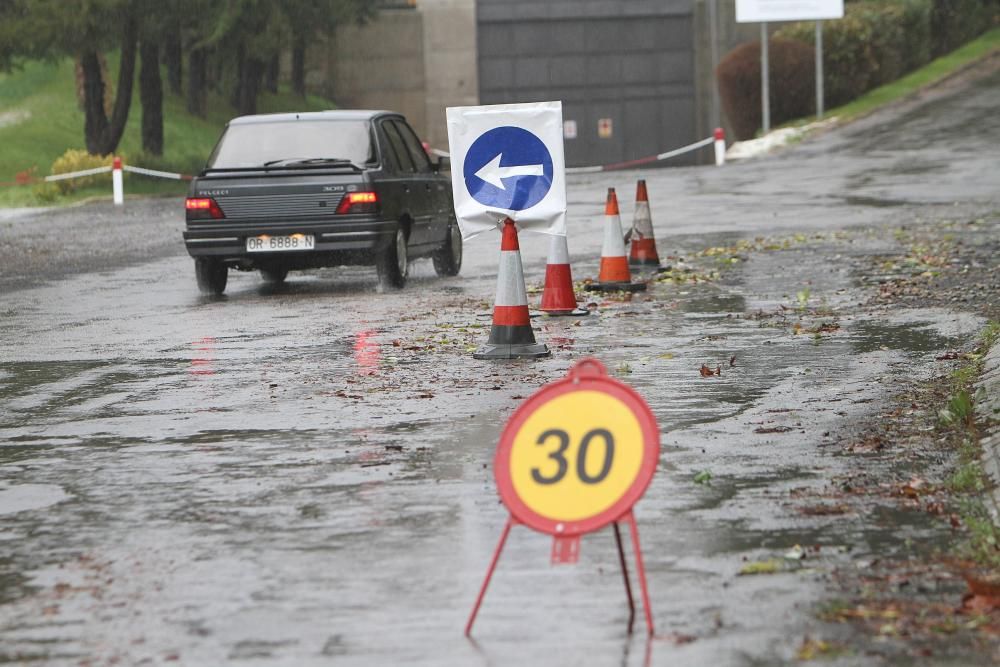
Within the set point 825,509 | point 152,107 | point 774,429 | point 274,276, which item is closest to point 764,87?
point 152,107

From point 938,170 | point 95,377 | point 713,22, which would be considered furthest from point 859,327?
point 713,22

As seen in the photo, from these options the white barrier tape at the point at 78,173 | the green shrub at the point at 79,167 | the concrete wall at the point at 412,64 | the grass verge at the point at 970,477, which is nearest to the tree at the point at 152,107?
the green shrub at the point at 79,167

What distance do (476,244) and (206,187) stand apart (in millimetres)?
7492

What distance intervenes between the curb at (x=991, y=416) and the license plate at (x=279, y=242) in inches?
326

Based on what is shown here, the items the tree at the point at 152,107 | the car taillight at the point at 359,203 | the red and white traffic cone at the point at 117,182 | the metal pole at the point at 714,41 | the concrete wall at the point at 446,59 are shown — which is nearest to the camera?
the car taillight at the point at 359,203

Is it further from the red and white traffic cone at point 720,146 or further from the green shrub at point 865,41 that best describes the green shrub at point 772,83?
the red and white traffic cone at point 720,146

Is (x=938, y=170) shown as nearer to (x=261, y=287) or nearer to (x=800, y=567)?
(x=261, y=287)

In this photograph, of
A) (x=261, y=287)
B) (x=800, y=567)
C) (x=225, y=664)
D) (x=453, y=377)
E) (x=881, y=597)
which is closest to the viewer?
(x=225, y=664)

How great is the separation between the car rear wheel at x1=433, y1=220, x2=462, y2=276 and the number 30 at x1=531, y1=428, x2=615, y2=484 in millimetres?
14447

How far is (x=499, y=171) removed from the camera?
1227cm

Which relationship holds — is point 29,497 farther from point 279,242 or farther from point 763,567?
point 279,242

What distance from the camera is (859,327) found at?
1353cm

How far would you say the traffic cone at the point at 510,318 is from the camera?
12.4 meters

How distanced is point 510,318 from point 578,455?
6830mm
